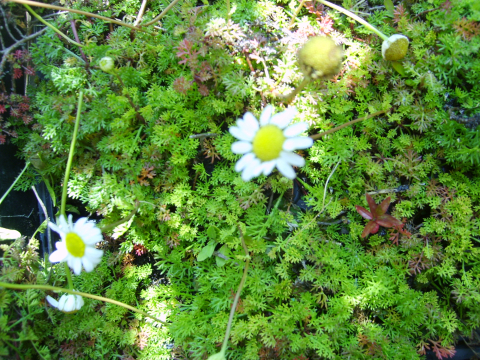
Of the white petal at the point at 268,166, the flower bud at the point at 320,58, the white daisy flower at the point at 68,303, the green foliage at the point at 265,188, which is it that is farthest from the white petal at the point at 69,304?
the flower bud at the point at 320,58

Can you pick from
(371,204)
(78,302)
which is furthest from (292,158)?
(78,302)

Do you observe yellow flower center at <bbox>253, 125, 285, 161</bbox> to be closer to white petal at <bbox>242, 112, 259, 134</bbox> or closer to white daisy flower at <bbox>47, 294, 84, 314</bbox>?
white petal at <bbox>242, 112, 259, 134</bbox>

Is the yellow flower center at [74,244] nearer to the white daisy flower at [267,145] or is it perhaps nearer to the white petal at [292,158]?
the white daisy flower at [267,145]

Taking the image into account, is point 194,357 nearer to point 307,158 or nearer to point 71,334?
point 71,334

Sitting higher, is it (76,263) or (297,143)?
(297,143)

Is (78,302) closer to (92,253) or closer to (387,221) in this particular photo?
Answer: (92,253)

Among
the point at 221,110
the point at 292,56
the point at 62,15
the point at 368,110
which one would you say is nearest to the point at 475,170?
the point at 368,110
